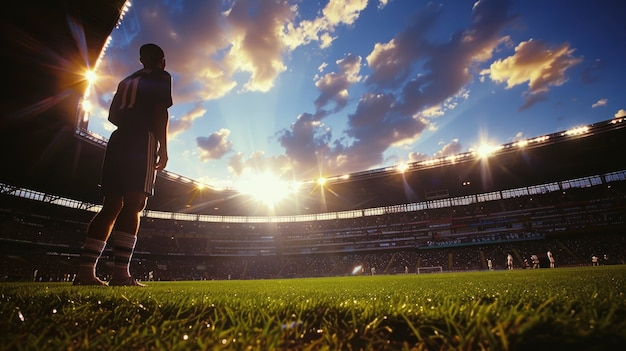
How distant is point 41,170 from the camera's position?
22672 millimetres

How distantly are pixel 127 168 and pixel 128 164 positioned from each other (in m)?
0.05

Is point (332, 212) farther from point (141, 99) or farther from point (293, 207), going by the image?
point (141, 99)

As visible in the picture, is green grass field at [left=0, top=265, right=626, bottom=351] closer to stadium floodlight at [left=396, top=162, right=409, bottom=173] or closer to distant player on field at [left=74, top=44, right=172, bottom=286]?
distant player on field at [left=74, top=44, right=172, bottom=286]

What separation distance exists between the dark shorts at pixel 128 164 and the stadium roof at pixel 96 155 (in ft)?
13.5

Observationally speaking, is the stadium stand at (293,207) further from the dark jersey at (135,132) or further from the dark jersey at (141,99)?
the dark jersey at (135,132)

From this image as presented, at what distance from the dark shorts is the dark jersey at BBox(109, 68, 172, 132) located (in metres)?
0.15

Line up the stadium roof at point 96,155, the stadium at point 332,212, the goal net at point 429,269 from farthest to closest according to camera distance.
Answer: the goal net at point 429,269 → the stadium at point 332,212 → the stadium roof at point 96,155

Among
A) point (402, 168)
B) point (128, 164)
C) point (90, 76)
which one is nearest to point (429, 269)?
point (402, 168)

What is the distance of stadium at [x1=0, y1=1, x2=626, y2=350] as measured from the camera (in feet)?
69.3

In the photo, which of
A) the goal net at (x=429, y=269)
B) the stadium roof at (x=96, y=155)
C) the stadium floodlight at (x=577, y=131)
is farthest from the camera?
the goal net at (x=429, y=269)

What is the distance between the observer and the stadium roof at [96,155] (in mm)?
6254

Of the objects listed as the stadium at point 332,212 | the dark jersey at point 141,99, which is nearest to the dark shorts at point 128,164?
the dark jersey at point 141,99

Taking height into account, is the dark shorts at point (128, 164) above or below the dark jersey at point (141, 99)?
below

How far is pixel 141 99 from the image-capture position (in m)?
3.80
